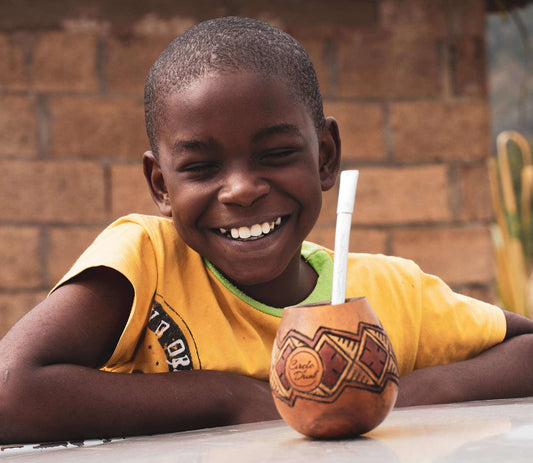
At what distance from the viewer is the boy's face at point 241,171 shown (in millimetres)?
1395

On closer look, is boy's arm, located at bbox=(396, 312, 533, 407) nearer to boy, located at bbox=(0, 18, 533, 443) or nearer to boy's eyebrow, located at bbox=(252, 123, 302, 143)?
boy, located at bbox=(0, 18, 533, 443)

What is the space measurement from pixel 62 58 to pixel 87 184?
480 millimetres

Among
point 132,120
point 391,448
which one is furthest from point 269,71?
point 132,120

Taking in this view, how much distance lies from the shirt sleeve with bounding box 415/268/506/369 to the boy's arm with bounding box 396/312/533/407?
0.10 ft

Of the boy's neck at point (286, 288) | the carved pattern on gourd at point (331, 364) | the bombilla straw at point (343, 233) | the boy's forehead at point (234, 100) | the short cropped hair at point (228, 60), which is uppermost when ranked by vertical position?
the short cropped hair at point (228, 60)

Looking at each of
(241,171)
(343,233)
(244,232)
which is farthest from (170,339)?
(343,233)

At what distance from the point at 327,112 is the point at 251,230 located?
161cm

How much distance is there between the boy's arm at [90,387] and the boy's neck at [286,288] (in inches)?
11.8

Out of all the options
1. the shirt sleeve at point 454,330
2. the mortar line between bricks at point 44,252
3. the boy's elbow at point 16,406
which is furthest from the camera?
the mortar line between bricks at point 44,252

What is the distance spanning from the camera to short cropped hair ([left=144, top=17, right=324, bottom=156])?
145 cm

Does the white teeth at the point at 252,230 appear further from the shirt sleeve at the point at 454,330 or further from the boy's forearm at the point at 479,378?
the shirt sleeve at the point at 454,330

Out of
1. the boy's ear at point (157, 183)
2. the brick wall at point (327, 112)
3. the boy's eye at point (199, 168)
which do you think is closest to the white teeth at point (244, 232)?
the boy's eye at point (199, 168)

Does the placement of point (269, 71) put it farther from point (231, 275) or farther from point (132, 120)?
point (132, 120)

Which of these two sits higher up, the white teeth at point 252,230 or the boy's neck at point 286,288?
the white teeth at point 252,230
